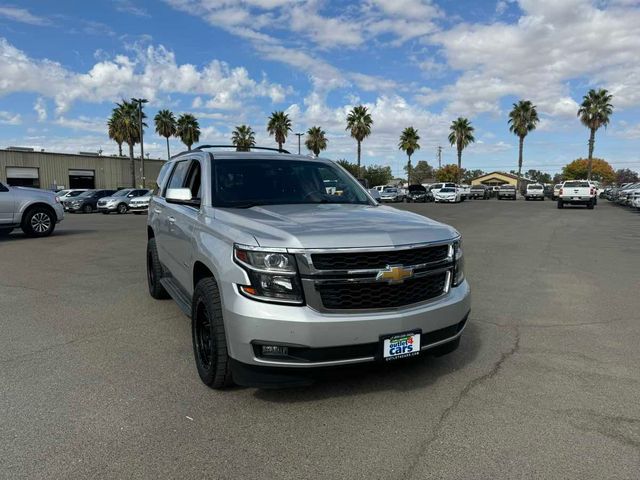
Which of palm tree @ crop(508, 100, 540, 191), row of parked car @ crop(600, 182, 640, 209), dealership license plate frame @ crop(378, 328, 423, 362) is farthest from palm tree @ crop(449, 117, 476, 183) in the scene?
dealership license plate frame @ crop(378, 328, 423, 362)

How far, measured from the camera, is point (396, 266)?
3295 mm

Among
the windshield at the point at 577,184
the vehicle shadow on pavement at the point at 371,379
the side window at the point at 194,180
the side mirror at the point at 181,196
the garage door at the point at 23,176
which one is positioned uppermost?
the garage door at the point at 23,176

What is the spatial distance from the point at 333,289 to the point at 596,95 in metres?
64.4

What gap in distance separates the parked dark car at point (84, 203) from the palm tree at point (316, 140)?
1463 inches

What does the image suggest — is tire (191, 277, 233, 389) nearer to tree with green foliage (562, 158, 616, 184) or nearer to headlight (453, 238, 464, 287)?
headlight (453, 238, 464, 287)

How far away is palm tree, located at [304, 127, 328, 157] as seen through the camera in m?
66.5

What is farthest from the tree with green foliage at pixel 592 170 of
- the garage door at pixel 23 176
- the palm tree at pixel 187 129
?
the garage door at pixel 23 176

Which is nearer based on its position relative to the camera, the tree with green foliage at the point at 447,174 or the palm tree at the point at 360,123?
the palm tree at the point at 360,123

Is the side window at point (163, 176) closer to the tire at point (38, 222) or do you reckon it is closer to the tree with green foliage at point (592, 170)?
the tire at point (38, 222)

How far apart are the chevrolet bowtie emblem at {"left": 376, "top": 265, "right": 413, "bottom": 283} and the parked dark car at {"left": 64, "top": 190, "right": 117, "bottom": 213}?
108ft

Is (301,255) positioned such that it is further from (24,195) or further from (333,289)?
(24,195)

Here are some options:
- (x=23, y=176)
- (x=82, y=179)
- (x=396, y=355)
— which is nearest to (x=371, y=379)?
(x=396, y=355)

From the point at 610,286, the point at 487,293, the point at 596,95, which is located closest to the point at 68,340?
the point at 487,293

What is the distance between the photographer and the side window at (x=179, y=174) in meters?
5.40
